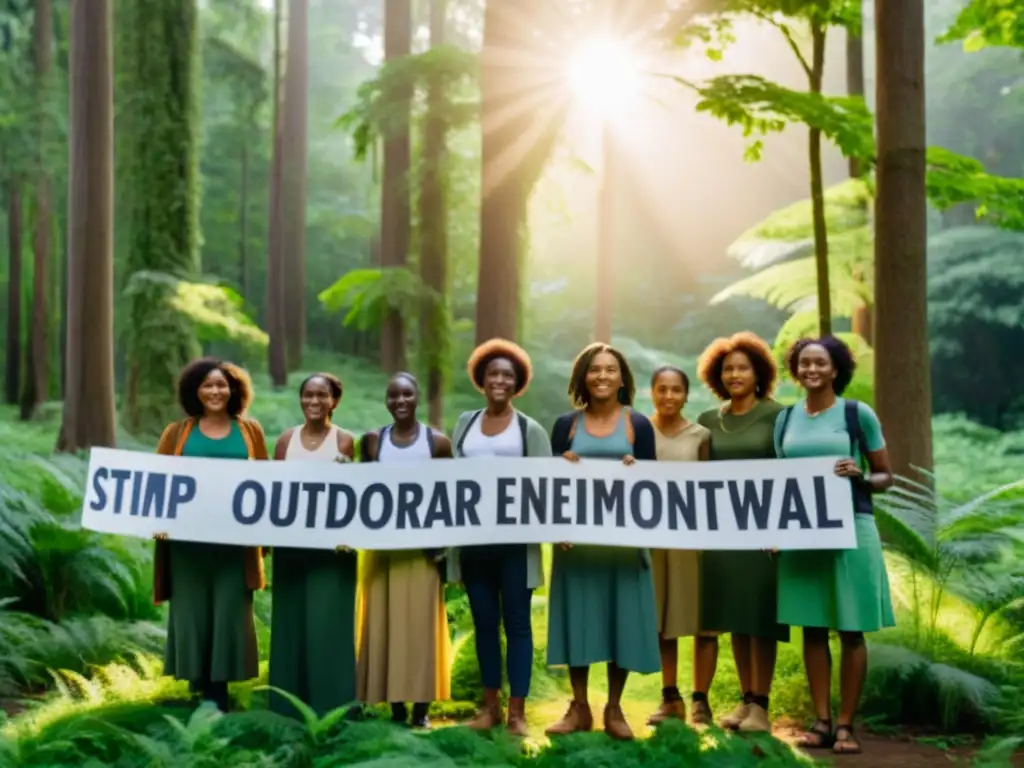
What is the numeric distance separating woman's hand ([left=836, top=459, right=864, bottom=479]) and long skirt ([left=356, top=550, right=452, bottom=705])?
2.17 metres

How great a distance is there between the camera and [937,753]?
225 inches

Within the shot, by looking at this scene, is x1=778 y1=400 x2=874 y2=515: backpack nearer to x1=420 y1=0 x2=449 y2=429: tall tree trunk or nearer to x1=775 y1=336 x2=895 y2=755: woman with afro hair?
x1=775 y1=336 x2=895 y2=755: woman with afro hair

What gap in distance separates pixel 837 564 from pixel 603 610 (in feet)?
3.94

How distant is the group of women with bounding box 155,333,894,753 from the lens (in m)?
5.61

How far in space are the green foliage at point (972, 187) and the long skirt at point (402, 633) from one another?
733 cm

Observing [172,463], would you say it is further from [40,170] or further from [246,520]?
[40,170]

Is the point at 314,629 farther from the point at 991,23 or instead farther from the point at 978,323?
the point at 978,323

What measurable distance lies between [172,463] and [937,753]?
4.32 m

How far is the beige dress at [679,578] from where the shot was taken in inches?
235

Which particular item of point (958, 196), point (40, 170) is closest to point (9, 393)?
point (40, 170)

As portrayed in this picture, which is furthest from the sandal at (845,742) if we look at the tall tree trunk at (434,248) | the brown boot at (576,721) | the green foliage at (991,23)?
the tall tree trunk at (434,248)

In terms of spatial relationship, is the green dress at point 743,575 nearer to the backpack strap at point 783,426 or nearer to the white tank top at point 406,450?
the backpack strap at point 783,426

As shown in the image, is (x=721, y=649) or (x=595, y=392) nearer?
(x=595, y=392)

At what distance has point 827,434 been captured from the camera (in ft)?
18.4
